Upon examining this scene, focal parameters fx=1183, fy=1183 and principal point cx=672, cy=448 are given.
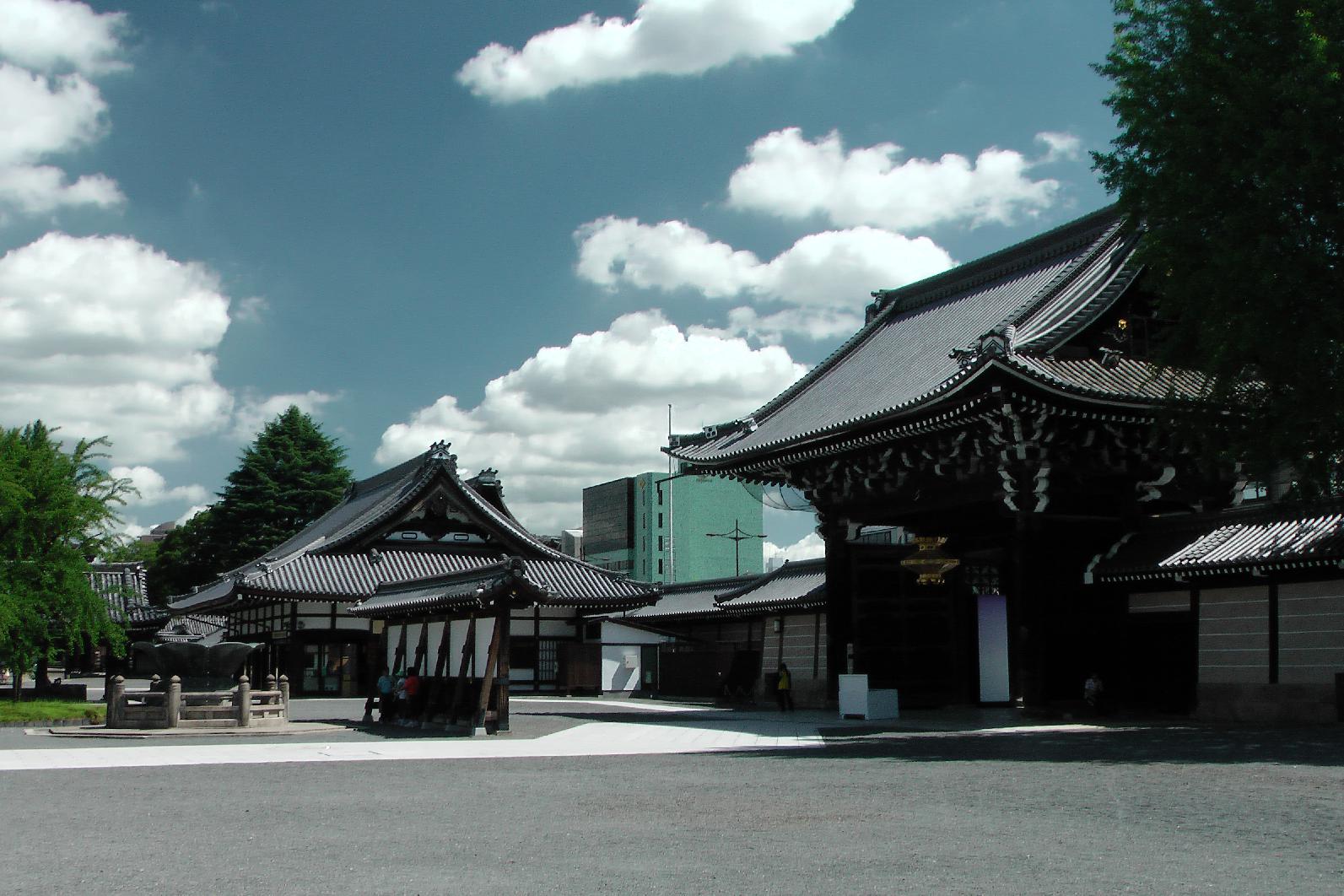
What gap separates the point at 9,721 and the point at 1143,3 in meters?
27.5

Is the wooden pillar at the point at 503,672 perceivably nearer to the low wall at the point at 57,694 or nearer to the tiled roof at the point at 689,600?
the tiled roof at the point at 689,600

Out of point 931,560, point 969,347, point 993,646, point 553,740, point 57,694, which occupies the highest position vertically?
point 969,347

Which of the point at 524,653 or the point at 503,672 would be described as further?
the point at 524,653

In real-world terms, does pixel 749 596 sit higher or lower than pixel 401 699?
higher

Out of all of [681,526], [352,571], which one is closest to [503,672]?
[352,571]

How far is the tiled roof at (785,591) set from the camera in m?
34.4

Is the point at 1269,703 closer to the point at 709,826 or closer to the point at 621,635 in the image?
the point at 709,826

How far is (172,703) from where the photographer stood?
25438 mm

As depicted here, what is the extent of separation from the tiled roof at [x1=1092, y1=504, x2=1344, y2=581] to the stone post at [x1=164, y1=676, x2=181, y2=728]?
2000 centimetres

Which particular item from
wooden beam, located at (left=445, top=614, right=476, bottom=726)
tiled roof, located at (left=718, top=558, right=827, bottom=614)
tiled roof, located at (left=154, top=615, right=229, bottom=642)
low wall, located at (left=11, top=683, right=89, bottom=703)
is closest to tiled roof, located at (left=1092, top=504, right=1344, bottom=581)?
tiled roof, located at (left=718, top=558, right=827, bottom=614)

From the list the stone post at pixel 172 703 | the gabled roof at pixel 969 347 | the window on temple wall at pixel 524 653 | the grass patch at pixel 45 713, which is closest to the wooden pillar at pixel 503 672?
the stone post at pixel 172 703

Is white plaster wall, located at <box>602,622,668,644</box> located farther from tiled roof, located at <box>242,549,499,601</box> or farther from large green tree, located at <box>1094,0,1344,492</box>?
large green tree, located at <box>1094,0,1344,492</box>

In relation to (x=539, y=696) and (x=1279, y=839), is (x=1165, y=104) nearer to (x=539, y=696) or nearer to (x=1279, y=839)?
(x=1279, y=839)

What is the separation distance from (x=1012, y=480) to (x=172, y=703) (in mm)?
18593
